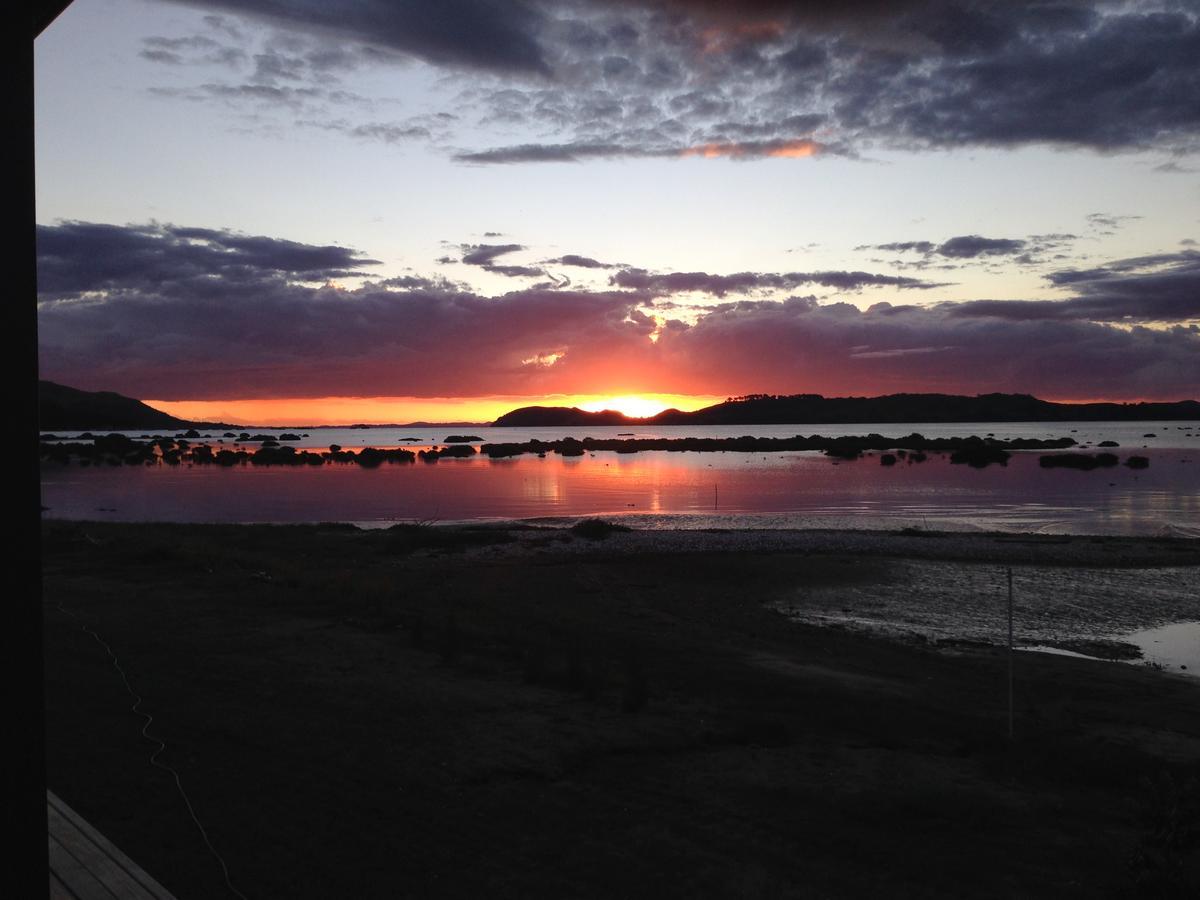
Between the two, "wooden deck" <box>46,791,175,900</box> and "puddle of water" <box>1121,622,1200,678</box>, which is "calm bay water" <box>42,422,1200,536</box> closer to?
"puddle of water" <box>1121,622,1200,678</box>

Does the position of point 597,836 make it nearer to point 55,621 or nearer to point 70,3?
point 70,3

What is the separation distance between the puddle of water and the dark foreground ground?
150cm

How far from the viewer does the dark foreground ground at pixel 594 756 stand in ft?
19.7

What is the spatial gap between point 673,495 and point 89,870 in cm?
4773

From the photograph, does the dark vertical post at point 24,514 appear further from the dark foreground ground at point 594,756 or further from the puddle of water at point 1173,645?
the puddle of water at point 1173,645

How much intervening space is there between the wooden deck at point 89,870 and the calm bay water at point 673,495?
32117 mm

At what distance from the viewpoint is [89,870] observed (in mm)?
4250

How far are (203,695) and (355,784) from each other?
3368 millimetres

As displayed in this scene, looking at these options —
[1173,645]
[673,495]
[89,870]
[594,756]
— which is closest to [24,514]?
[89,870]

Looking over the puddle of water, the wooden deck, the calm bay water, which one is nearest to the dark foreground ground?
the wooden deck

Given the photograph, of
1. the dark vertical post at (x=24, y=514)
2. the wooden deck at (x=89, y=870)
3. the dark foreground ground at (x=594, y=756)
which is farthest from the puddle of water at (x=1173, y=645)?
the dark vertical post at (x=24, y=514)

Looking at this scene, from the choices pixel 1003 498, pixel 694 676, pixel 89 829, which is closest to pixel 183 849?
pixel 89 829

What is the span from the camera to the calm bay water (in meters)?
39.1

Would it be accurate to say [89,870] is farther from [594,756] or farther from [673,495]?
[673,495]
